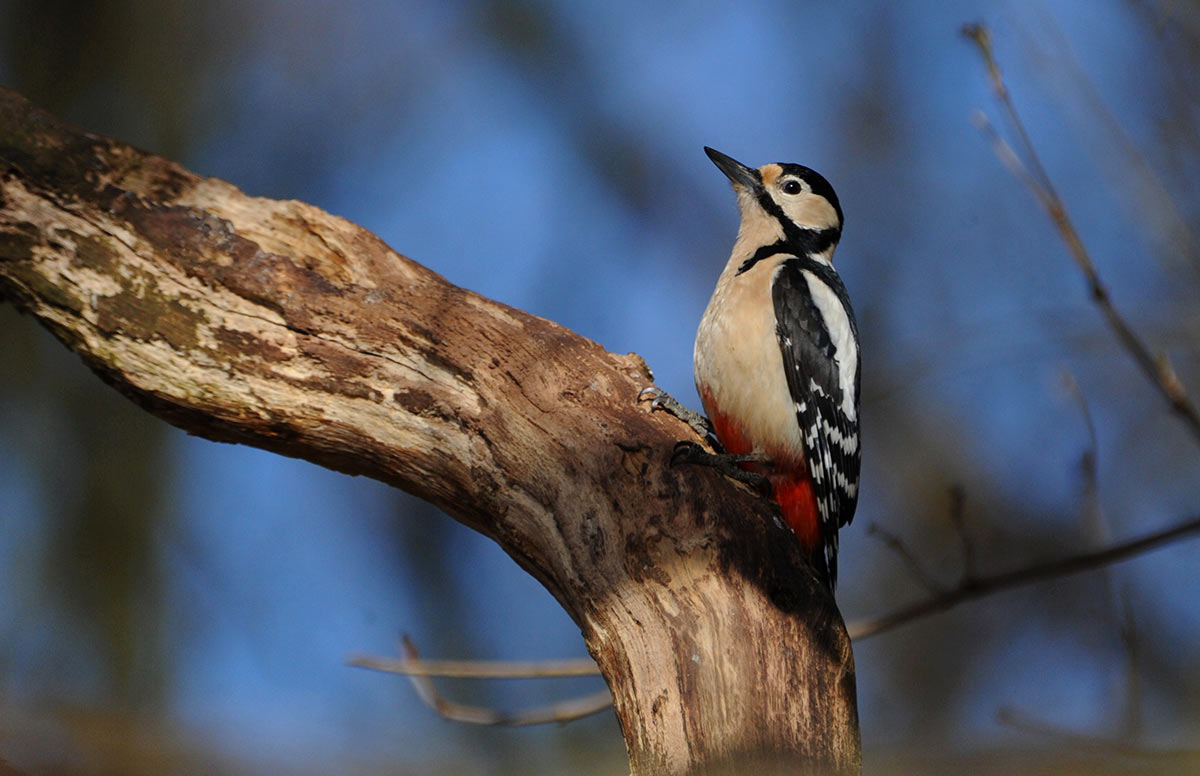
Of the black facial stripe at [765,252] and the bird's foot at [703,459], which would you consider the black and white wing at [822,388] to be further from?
the bird's foot at [703,459]

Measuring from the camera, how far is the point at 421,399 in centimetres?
263

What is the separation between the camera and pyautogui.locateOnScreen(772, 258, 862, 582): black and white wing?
3578 millimetres

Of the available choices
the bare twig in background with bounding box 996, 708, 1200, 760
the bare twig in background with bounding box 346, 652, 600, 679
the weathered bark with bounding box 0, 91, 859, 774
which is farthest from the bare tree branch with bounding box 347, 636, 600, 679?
the bare twig in background with bounding box 996, 708, 1200, 760

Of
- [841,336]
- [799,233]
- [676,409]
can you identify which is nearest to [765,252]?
[799,233]

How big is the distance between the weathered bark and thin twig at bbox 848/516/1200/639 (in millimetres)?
252

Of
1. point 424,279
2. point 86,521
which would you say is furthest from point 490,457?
point 86,521

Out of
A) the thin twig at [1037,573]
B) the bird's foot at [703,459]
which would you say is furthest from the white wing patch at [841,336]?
the thin twig at [1037,573]

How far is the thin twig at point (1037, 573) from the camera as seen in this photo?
1.82 m

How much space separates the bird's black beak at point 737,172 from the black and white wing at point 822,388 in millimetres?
800

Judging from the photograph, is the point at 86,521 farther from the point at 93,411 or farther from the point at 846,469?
the point at 846,469

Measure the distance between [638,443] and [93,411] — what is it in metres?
5.54

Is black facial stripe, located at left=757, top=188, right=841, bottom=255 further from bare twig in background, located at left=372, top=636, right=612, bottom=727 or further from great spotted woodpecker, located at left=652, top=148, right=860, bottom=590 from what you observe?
bare twig in background, located at left=372, top=636, right=612, bottom=727

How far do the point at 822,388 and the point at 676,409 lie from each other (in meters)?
0.84

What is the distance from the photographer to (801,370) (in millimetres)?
3643
